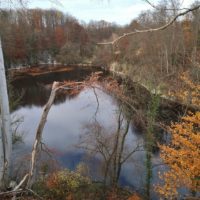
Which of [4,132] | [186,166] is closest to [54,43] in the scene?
[186,166]

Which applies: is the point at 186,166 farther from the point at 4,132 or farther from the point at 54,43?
the point at 54,43

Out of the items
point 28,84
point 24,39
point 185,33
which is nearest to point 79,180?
point 185,33

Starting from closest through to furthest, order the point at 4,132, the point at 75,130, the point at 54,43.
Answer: the point at 4,132 → the point at 75,130 → the point at 54,43

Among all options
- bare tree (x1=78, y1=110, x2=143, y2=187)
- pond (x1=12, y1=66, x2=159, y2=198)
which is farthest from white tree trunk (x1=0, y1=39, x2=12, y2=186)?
bare tree (x1=78, y1=110, x2=143, y2=187)

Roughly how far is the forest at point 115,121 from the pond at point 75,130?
6cm

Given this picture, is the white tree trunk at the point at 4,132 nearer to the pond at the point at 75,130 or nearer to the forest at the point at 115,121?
the forest at the point at 115,121

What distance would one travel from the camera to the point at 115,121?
53.7ft

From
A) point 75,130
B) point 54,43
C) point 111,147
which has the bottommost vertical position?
point 75,130

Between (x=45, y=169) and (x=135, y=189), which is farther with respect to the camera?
(x=135, y=189)

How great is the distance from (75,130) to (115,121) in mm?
3158

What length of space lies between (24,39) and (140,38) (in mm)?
24457

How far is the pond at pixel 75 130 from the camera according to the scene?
13359 mm

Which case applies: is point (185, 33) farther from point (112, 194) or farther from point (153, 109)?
point (112, 194)

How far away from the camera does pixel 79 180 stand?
10844 millimetres
